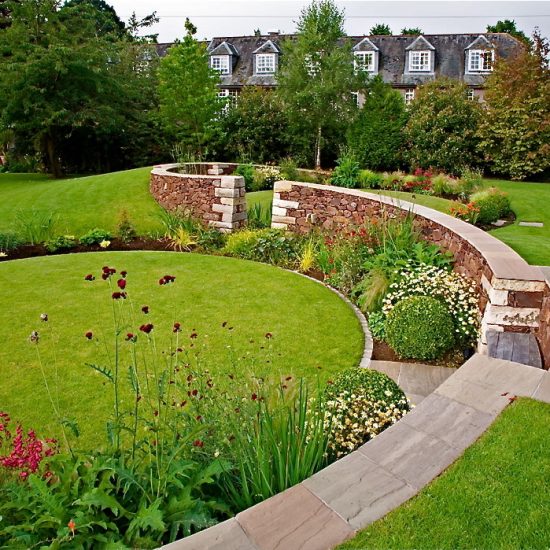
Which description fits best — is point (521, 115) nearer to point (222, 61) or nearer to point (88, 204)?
point (88, 204)

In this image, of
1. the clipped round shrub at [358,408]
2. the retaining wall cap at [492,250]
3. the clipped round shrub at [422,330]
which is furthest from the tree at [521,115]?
the clipped round shrub at [358,408]

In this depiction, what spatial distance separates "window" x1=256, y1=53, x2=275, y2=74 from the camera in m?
30.1

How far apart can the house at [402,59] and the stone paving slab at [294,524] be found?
28787 mm

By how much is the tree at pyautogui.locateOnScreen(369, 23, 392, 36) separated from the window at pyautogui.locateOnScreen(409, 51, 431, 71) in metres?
16.9

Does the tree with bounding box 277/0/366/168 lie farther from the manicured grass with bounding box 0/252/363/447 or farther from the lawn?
the manicured grass with bounding box 0/252/363/447

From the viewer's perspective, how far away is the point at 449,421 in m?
2.97

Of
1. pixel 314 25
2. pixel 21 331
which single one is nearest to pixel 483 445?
pixel 21 331

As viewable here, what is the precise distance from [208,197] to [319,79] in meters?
12.4

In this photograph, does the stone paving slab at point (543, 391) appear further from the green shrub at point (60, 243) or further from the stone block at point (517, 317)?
the green shrub at point (60, 243)

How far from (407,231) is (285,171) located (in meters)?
9.03

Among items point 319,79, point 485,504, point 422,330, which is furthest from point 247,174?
point 485,504

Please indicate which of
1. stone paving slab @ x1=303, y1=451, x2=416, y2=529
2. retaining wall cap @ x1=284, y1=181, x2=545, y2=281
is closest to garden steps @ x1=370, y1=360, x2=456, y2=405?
retaining wall cap @ x1=284, y1=181, x2=545, y2=281

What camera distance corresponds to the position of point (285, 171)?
49.8 feet

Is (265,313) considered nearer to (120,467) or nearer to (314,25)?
(120,467)
